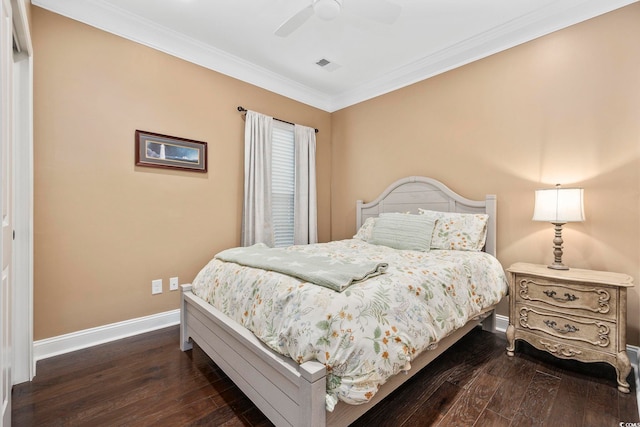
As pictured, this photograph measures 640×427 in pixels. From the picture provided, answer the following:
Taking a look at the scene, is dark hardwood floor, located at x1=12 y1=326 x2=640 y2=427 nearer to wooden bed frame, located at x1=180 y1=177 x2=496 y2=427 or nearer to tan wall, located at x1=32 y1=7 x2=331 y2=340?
wooden bed frame, located at x1=180 y1=177 x2=496 y2=427

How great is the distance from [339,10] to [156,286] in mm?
2696

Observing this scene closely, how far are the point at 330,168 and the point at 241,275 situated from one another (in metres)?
2.83

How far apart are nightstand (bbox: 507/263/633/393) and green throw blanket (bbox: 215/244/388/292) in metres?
1.27

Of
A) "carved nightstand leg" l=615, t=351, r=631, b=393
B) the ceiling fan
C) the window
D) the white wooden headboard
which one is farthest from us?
the window

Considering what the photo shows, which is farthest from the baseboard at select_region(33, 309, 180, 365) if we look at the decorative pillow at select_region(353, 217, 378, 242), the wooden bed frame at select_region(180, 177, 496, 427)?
the decorative pillow at select_region(353, 217, 378, 242)

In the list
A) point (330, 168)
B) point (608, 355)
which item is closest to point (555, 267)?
point (608, 355)

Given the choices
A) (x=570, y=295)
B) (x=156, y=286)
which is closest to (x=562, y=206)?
(x=570, y=295)

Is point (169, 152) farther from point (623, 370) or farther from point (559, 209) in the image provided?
point (623, 370)

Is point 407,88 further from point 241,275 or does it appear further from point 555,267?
point 241,275

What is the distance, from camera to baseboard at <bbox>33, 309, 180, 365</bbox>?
7.13 ft

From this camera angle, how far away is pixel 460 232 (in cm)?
269

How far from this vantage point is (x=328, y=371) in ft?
3.87

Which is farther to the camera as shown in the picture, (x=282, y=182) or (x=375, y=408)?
(x=282, y=182)

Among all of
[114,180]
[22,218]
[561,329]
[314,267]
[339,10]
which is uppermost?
[339,10]
